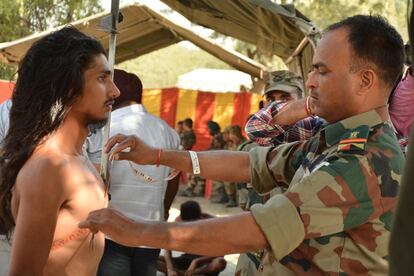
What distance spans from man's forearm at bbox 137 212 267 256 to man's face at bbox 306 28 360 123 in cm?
50

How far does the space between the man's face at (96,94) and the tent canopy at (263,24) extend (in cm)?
279

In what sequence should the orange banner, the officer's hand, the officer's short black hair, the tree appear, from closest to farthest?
the officer's hand < the tree < the officer's short black hair < the orange banner

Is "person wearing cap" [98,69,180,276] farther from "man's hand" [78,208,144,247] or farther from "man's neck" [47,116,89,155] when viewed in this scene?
"man's hand" [78,208,144,247]

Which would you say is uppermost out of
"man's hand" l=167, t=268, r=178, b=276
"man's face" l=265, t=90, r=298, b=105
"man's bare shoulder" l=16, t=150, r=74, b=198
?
"man's bare shoulder" l=16, t=150, r=74, b=198

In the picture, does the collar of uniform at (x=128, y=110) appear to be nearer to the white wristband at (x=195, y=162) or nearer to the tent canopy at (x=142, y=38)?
the white wristband at (x=195, y=162)

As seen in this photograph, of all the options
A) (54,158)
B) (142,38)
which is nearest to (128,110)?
(54,158)

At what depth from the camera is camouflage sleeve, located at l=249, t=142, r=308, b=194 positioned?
2105mm

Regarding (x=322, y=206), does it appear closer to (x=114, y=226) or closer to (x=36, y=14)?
(x=114, y=226)

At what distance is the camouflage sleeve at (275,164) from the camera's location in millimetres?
2105

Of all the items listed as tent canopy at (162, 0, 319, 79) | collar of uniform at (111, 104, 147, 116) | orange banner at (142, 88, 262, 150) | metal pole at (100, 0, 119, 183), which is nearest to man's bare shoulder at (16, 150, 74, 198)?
metal pole at (100, 0, 119, 183)

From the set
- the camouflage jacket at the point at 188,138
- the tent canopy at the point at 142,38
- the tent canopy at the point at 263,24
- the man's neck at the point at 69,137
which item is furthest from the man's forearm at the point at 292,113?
the camouflage jacket at the point at 188,138

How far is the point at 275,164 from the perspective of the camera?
215 centimetres

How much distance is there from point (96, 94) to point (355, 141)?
103 cm

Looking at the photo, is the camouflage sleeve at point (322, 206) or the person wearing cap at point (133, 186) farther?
the person wearing cap at point (133, 186)
